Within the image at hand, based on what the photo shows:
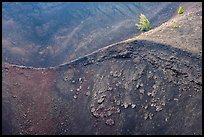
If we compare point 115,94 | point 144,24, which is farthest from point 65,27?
point 115,94

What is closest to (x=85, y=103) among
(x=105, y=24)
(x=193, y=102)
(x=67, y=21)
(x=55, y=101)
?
(x=55, y=101)

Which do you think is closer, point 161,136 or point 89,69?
point 161,136

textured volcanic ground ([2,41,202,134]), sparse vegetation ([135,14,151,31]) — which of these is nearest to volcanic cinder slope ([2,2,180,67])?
sparse vegetation ([135,14,151,31])

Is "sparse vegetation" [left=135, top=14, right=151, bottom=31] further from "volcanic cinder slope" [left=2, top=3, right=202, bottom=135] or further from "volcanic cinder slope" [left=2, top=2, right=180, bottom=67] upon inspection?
"volcanic cinder slope" [left=2, top=3, right=202, bottom=135]

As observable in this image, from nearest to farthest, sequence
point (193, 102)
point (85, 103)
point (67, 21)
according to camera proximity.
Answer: point (193, 102), point (85, 103), point (67, 21)

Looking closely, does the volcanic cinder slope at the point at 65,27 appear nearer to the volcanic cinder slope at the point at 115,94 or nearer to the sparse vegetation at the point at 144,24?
the sparse vegetation at the point at 144,24

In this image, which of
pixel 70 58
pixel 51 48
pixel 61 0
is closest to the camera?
pixel 70 58

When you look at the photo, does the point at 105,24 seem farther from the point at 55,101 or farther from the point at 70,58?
the point at 55,101

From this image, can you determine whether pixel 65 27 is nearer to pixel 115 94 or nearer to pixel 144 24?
pixel 144 24
